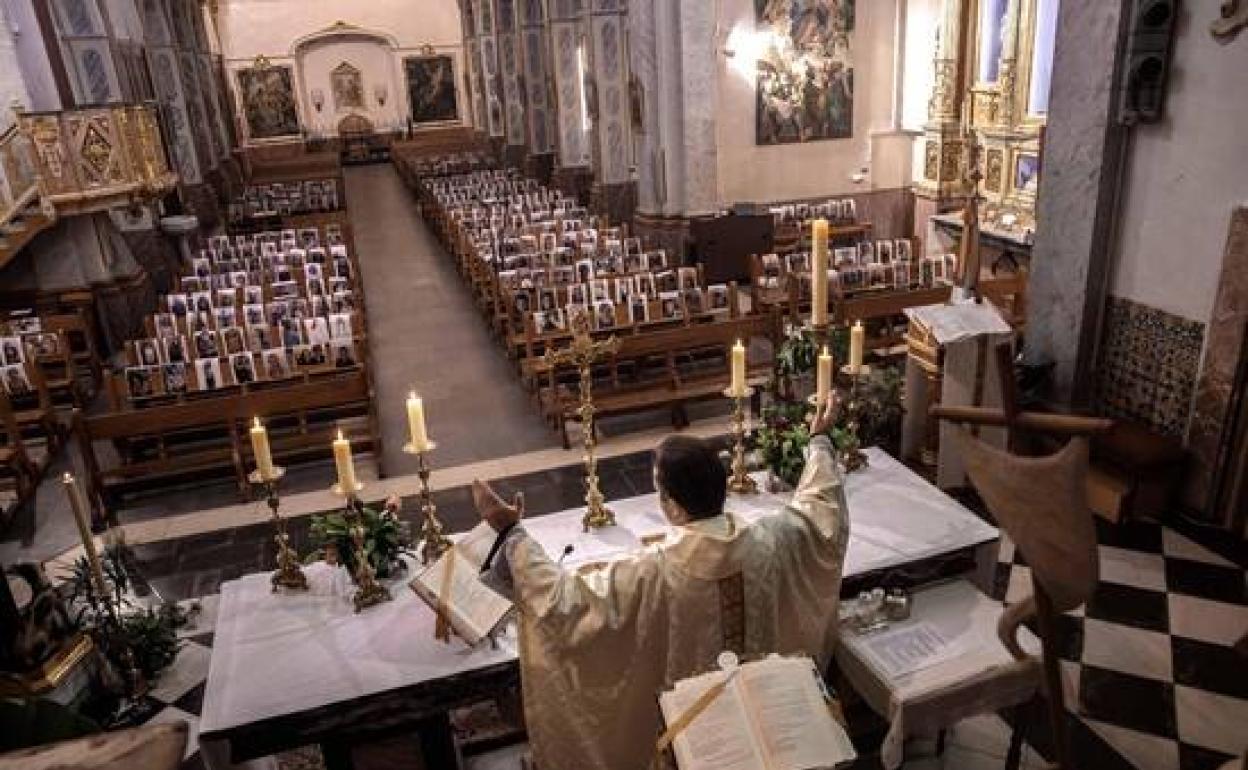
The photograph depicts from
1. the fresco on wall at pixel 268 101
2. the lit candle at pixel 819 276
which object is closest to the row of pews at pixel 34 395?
the lit candle at pixel 819 276

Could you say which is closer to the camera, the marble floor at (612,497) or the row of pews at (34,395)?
the marble floor at (612,497)

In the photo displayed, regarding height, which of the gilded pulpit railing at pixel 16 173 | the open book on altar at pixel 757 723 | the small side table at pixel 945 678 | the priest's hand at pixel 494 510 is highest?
the gilded pulpit railing at pixel 16 173

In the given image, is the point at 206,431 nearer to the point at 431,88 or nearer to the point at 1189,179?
the point at 1189,179

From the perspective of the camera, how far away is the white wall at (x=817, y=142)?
600 inches

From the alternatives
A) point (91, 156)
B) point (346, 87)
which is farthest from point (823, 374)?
point (346, 87)

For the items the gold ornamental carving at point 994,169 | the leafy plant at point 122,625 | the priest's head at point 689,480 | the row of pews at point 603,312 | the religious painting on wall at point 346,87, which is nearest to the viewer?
the priest's head at point 689,480

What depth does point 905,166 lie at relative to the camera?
15656 millimetres

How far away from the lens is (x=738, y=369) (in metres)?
4.05

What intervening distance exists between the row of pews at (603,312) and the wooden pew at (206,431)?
172 cm

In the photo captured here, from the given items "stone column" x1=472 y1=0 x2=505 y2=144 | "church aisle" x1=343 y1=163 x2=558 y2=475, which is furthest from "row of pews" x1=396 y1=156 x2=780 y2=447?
"stone column" x1=472 y1=0 x2=505 y2=144

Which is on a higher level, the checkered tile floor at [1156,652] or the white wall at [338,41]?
the white wall at [338,41]

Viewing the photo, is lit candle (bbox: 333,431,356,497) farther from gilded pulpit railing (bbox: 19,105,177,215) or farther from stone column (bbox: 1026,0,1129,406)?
gilded pulpit railing (bbox: 19,105,177,215)

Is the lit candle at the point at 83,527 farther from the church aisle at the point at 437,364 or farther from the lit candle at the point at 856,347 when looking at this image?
the lit candle at the point at 856,347

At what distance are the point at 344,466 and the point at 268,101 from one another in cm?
3557
